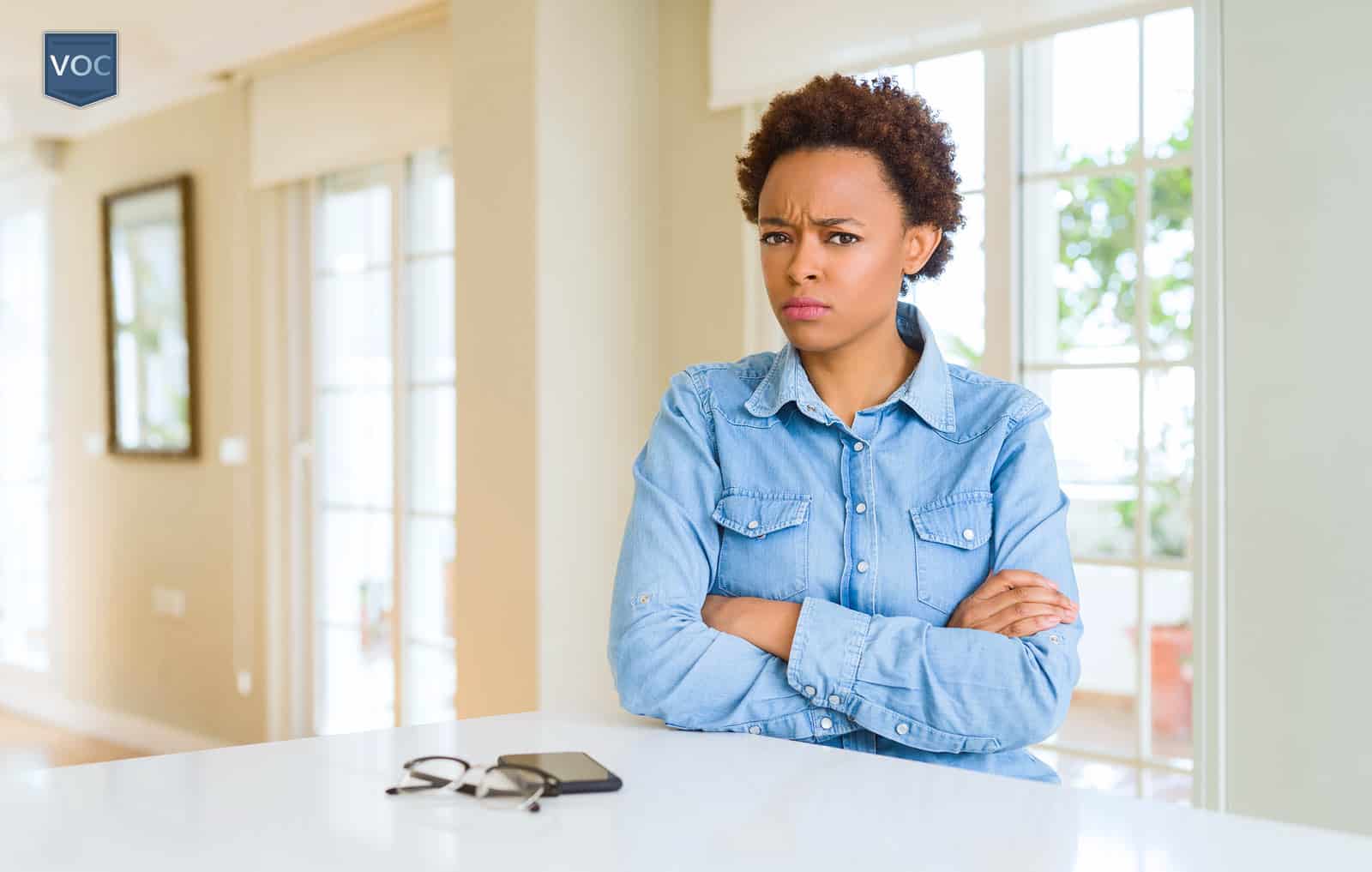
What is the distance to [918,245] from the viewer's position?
1.46 metres

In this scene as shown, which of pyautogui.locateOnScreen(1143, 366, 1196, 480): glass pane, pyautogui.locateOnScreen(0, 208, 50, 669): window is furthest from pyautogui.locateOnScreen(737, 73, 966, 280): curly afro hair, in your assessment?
pyautogui.locateOnScreen(0, 208, 50, 669): window

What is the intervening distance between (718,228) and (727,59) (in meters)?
0.42

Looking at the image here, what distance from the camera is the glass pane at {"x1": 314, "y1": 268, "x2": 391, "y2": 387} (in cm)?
417

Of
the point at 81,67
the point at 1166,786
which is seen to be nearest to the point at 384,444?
the point at 81,67

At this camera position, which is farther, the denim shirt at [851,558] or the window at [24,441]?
the window at [24,441]

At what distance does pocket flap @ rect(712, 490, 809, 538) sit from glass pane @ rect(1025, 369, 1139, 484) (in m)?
1.31

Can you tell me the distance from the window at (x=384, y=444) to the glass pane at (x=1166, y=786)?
2219 mm

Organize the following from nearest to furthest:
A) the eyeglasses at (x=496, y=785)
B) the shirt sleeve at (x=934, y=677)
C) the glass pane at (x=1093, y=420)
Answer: the eyeglasses at (x=496, y=785), the shirt sleeve at (x=934, y=677), the glass pane at (x=1093, y=420)

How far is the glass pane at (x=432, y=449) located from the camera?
3.93 metres

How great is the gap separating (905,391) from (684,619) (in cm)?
36

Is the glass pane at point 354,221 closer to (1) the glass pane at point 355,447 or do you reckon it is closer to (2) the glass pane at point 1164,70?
(1) the glass pane at point 355,447

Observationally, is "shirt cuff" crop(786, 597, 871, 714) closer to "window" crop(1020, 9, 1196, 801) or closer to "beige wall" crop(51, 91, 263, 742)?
"window" crop(1020, 9, 1196, 801)

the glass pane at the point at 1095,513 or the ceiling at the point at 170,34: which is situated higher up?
the ceiling at the point at 170,34

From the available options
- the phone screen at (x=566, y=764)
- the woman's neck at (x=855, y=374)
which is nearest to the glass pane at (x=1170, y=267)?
the woman's neck at (x=855, y=374)
